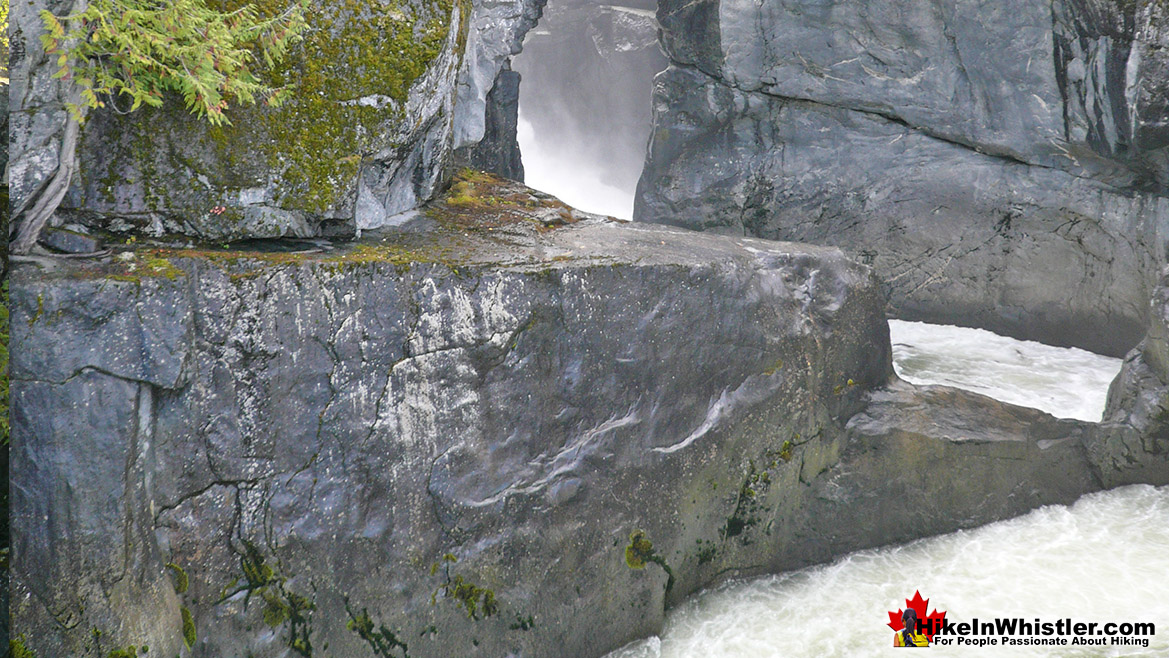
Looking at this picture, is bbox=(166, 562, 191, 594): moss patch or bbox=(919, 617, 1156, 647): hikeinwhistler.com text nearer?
bbox=(166, 562, 191, 594): moss patch

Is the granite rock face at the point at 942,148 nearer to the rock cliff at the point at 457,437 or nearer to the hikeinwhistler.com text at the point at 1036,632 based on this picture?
the rock cliff at the point at 457,437

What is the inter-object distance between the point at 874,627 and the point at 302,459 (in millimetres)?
4096

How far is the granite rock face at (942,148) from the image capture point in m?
9.46

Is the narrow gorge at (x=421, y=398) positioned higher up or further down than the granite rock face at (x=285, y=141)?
further down

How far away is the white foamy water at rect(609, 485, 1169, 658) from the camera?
533cm

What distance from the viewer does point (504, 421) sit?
486cm

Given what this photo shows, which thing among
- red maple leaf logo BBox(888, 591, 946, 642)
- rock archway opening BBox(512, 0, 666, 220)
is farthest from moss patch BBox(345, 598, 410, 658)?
rock archway opening BBox(512, 0, 666, 220)

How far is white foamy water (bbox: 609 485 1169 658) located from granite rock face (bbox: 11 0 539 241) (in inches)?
144

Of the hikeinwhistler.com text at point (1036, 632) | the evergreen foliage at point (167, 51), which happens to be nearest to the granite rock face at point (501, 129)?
the evergreen foliage at point (167, 51)

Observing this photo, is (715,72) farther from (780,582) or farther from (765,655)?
(765,655)

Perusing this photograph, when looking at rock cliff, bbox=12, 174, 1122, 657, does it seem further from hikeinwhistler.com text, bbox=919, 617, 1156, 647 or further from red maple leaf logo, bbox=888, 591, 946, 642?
hikeinwhistler.com text, bbox=919, 617, 1156, 647

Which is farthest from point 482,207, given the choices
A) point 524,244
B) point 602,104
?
point 602,104

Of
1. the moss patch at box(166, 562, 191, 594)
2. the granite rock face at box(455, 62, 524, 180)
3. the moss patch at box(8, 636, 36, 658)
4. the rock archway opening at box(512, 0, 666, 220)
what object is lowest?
the moss patch at box(8, 636, 36, 658)

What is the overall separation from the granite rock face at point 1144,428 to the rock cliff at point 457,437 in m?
0.82
